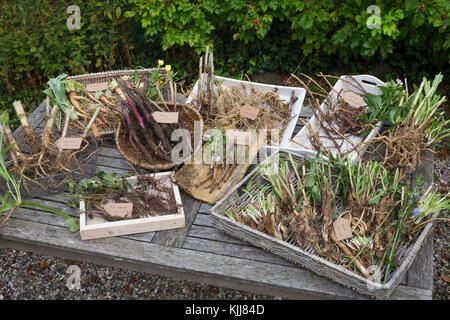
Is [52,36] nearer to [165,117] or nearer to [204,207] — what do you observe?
[165,117]

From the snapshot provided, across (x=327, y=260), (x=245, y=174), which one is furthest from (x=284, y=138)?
(x=327, y=260)

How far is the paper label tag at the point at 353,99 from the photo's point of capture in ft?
8.70

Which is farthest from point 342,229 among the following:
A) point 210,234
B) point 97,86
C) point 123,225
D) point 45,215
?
point 97,86

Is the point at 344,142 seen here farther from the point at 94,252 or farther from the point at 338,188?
the point at 94,252

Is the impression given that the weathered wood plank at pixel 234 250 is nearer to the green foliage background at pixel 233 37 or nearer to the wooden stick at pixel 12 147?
the wooden stick at pixel 12 147

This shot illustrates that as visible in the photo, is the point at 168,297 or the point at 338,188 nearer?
the point at 338,188

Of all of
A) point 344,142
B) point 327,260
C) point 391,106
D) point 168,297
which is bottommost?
point 168,297

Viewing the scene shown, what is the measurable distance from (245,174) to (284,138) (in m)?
0.33

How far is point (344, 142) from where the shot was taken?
8.62 feet

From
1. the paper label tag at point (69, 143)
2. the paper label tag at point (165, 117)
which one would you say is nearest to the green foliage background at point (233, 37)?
the paper label tag at point (165, 117)

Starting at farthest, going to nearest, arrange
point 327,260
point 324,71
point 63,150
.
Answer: point 324,71 → point 63,150 → point 327,260

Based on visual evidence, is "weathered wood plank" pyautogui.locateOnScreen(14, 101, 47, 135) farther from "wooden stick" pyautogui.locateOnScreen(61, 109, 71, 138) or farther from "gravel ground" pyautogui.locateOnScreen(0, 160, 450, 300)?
"gravel ground" pyautogui.locateOnScreen(0, 160, 450, 300)

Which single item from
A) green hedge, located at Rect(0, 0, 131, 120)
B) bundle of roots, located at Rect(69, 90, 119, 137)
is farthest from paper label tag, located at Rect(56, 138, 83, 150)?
green hedge, located at Rect(0, 0, 131, 120)

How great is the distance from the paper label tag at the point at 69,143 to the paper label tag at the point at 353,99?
1659 mm
